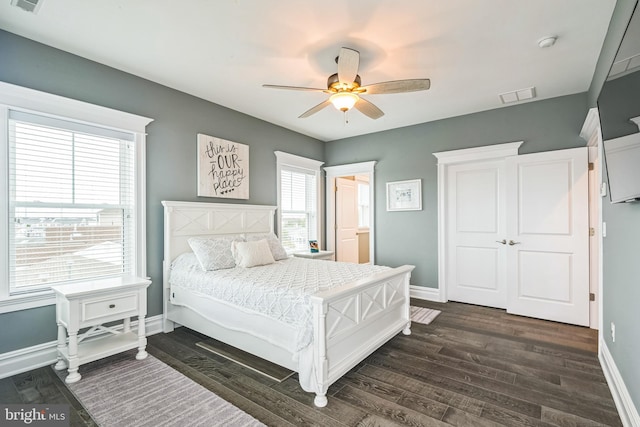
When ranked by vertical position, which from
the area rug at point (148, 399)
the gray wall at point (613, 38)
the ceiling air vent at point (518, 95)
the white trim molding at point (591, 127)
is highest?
the ceiling air vent at point (518, 95)

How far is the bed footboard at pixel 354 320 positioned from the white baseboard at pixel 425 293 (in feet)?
5.14

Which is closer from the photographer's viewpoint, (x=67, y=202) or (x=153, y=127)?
(x=67, y=202)

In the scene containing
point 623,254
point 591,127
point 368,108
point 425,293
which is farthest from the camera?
point 425,293

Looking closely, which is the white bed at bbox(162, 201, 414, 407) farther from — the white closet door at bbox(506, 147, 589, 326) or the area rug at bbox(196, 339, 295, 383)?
the white closet door at bbox(506, 147, 589, 326)

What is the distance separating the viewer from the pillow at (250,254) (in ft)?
11.1

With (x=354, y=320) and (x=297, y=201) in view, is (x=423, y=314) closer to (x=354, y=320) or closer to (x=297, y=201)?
(x=354, y=320)

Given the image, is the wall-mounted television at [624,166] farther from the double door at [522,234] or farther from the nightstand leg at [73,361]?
Result: the nightstand leg at [73,361]

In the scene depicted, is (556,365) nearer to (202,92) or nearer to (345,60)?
(345,60)

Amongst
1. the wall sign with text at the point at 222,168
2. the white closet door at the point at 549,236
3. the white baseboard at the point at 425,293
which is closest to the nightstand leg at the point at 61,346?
the wall sign with text at the point at 222,168

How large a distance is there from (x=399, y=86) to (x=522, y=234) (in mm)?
2726

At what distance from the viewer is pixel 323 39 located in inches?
100

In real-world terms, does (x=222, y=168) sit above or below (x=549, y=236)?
above

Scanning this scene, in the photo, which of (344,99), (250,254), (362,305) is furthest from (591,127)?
(250,254)

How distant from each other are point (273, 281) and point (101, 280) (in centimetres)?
162
